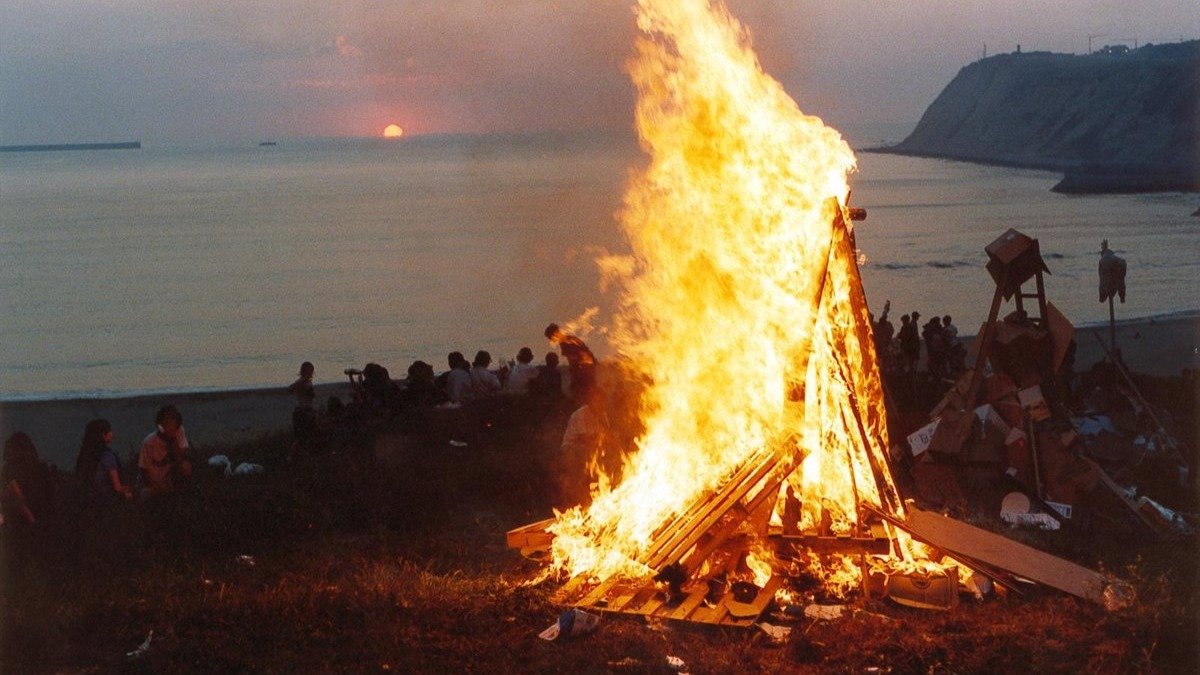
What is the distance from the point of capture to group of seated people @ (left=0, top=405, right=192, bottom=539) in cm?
1036

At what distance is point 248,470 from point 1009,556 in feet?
29.0

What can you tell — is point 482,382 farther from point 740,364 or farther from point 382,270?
point 382,270

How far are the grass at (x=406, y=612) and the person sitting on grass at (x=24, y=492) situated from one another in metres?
0.23

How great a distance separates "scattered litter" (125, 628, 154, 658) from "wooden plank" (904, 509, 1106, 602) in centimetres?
526

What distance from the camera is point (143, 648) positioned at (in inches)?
306

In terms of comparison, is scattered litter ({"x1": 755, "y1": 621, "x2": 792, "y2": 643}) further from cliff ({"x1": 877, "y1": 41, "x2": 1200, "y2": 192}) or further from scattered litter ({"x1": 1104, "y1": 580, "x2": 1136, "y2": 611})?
cliff ({"x1": 877, "y1": 41, "x2": 1200, "y2": 192})

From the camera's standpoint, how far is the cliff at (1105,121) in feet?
379

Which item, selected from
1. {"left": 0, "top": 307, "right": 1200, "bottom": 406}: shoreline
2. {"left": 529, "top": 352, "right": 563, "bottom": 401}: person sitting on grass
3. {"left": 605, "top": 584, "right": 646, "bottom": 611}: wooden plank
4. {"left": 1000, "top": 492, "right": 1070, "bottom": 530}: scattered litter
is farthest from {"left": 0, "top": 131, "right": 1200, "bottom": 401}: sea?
{"left": 605, "top": 584, "right": 646, "bottom": 611}: wooden plank

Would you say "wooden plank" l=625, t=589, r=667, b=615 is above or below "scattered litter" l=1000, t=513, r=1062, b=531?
below


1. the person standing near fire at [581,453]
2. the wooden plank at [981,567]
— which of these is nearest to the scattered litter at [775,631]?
the wooden plank at [981,567]

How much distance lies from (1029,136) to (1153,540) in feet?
592

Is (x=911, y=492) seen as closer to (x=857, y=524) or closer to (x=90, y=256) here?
(x=857, y=524)

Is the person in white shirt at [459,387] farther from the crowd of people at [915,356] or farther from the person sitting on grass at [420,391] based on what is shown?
the crowd of people at [915,356]

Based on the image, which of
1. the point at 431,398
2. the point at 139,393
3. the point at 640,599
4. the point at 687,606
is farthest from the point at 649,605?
the point at 139,393
